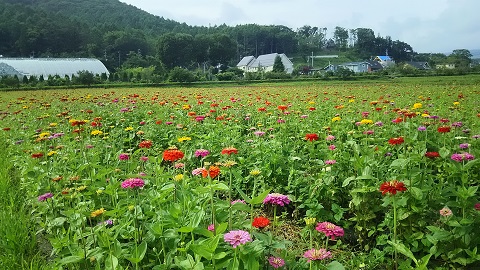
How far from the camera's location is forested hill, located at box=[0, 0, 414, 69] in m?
70.2

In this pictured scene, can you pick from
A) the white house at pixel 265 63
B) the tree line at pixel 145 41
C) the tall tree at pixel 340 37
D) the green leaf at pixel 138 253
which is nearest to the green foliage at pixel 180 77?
the tree line at pixel 145 41

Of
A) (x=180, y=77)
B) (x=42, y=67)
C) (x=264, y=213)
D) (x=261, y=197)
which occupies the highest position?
(x=42, y=67)

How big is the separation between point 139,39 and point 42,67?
39541mm

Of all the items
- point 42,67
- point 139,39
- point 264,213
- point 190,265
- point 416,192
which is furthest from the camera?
point 139,39

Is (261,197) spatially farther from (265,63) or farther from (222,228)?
(265,63)

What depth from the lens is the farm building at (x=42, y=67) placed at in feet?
134

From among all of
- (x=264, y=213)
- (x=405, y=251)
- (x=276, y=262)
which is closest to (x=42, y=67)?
(x=264, y=213)

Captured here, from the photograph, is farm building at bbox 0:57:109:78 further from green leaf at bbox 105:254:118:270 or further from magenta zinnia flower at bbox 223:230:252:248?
magenta zinnia flower at bbox 223:230:252:248

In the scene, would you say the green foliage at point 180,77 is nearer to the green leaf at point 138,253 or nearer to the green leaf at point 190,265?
the green leaf at point 138,253

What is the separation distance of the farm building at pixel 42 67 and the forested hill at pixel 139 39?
16.0m

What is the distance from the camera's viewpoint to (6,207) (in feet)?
9.43

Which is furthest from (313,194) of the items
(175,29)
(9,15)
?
(175,29)

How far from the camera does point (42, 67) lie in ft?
148

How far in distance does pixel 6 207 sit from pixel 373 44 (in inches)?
4458
